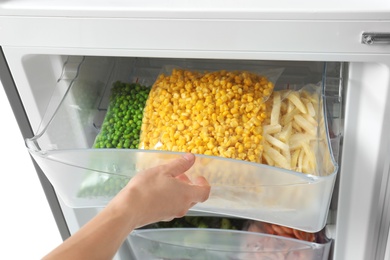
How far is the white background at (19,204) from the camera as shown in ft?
3.29

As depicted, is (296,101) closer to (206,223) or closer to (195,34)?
(195,34)

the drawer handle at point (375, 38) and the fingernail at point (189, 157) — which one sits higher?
the drawer handle at point (375, 38)

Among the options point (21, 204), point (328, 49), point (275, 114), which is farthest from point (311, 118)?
point (21, 204)

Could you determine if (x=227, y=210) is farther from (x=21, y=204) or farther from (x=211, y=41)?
(x=21, y=204)

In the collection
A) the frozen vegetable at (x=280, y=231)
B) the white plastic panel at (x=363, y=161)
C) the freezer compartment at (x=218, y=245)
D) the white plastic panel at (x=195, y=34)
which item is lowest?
the freezer compartment at (x=218, y=245)

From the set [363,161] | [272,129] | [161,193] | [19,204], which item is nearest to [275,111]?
[272,129]

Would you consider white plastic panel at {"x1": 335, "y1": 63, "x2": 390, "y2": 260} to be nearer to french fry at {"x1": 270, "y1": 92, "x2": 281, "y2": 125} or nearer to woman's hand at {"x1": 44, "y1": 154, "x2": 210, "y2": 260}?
french fry at {"x1": 270, "y1": 92, "x2": 281, "y2": 125}

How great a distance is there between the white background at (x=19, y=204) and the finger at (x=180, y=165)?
34 centimetres

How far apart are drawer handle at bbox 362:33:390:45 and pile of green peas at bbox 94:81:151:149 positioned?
44 cm

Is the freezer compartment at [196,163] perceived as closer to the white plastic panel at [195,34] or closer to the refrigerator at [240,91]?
the refrigerator at [240,91]

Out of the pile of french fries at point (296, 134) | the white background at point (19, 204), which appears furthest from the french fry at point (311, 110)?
the white background at point (19, 204)

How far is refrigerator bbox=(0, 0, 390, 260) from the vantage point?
0.72 metres

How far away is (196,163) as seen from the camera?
2.69 feet

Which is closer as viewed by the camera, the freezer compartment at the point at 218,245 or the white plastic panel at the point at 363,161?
the white plastic panel at the point at 363,161
